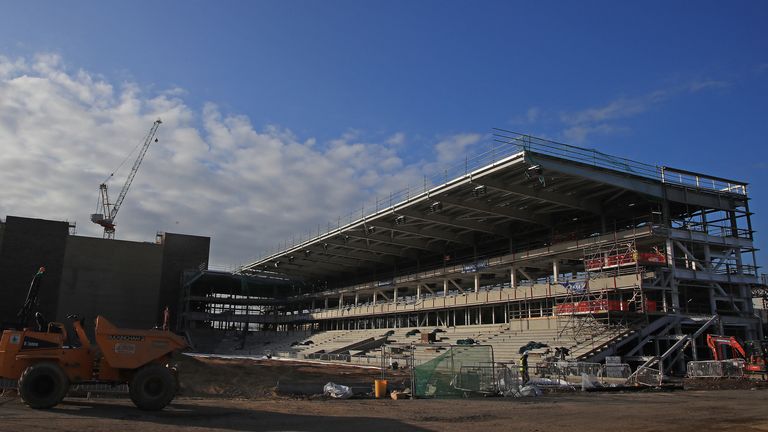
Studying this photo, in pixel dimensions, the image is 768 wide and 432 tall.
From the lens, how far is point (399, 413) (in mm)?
15062

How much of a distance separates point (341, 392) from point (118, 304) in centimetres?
7027

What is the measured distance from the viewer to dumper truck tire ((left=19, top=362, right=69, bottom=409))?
13.3m

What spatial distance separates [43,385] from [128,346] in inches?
79.6

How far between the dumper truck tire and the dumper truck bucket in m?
1.09

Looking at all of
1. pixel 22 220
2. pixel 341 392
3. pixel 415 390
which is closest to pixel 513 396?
pixel 415 390

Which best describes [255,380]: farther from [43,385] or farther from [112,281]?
[112,281]

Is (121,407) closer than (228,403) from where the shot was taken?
Yes

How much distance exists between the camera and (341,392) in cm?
1966

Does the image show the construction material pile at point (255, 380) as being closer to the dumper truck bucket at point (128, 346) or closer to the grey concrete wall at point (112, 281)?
the dumper truck bucket at point (128, 346)

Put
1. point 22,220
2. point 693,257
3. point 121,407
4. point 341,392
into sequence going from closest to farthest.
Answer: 1. point 121,407
2. point 341,392
3. point 693,257
4. point 22,220

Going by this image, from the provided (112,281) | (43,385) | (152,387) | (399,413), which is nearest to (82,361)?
(43,385)

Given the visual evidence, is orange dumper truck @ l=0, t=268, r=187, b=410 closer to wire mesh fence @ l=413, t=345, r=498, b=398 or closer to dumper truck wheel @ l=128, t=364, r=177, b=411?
dumper truck wheel @ l=128, t=364, r=177, b=411

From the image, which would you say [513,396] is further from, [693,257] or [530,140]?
[693,257]

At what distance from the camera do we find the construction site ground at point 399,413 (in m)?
12.1
